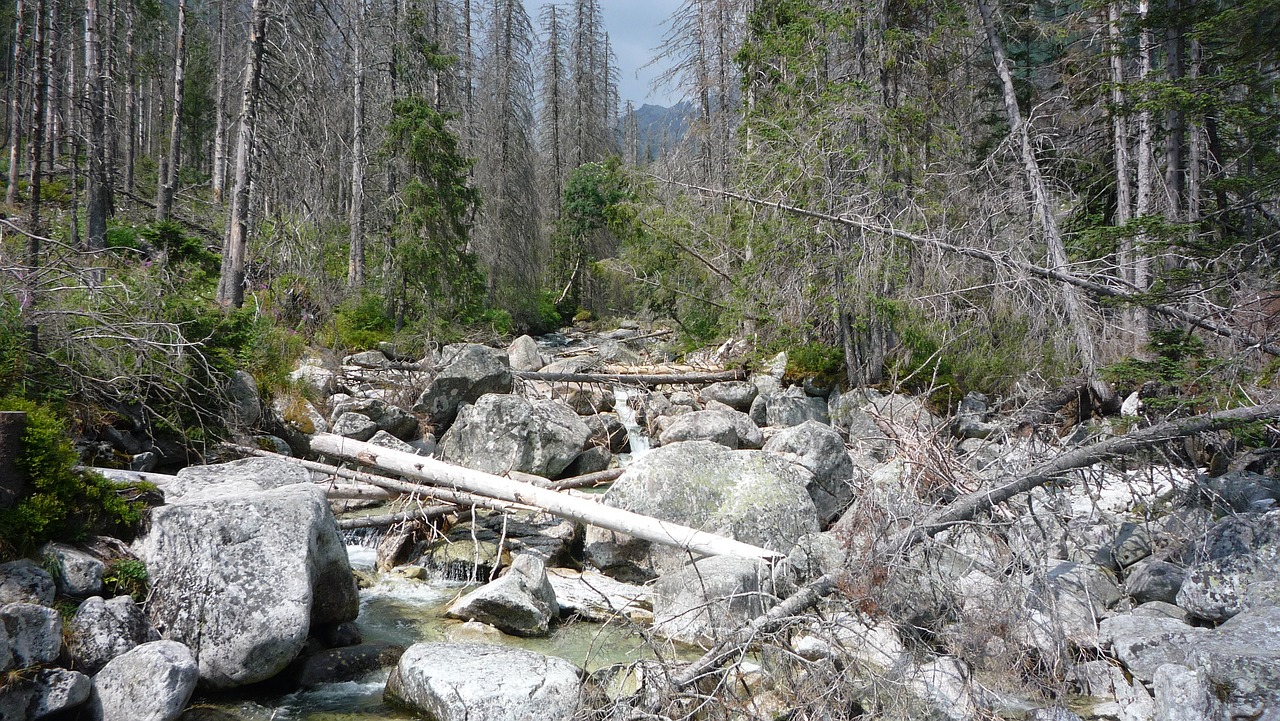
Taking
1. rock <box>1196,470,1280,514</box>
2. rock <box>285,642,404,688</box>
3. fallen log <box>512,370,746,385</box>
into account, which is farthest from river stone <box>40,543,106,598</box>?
fallen log <box>512,370,746,385</box>

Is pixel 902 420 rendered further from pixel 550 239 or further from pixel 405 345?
pixel 550 239

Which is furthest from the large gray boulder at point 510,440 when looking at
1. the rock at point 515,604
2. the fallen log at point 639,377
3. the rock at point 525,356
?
the rock at point 525,356

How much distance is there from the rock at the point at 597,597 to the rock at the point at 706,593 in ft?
0.73

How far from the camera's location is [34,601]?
14.3ft

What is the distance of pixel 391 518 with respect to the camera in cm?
754

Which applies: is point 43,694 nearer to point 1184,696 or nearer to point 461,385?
point 1184,696

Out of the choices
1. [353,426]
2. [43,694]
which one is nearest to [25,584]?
[43,694]

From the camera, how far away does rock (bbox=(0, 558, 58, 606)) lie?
4.32 metres

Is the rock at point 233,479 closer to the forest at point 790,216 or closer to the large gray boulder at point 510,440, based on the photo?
the forest at point 790,216

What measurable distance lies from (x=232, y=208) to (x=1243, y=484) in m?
12.4

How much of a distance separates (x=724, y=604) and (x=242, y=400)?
5.92 m

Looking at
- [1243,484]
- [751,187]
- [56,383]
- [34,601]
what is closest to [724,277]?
[751,187]

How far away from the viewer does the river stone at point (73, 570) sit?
4.65 meters

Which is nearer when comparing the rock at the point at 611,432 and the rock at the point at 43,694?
the rock at the point at 43,694
